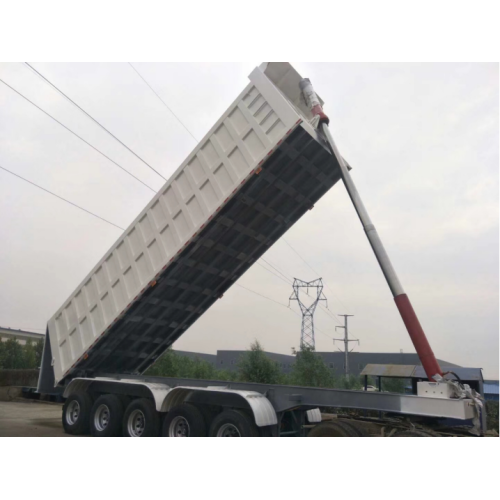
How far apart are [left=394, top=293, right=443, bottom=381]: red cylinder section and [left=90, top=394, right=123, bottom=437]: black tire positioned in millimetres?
5256

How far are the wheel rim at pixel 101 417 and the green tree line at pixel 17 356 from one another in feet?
87.0

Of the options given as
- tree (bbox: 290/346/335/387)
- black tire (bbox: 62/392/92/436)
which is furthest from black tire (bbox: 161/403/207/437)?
tree (bbox: 290/346/335/387)

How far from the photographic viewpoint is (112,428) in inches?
303

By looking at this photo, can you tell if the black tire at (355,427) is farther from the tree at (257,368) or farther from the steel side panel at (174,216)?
the tree at (257,368)

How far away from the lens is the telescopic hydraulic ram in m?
5.30

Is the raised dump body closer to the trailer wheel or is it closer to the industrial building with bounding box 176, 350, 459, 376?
the trailer wheel

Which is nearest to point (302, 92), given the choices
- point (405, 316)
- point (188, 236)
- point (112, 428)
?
point (188, 236)

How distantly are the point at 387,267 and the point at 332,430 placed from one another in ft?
8.08

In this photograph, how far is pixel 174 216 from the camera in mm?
7418

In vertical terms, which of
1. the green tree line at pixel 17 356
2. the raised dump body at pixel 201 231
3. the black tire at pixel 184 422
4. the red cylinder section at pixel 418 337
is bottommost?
the green tree line at pixel 17 356

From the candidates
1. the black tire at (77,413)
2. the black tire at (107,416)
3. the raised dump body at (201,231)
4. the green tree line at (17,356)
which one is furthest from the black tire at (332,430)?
the green tree line at (17,356)

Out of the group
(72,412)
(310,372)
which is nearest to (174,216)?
(72,412)

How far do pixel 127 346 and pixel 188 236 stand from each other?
10.9 ft

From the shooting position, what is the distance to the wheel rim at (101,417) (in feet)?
26.5
